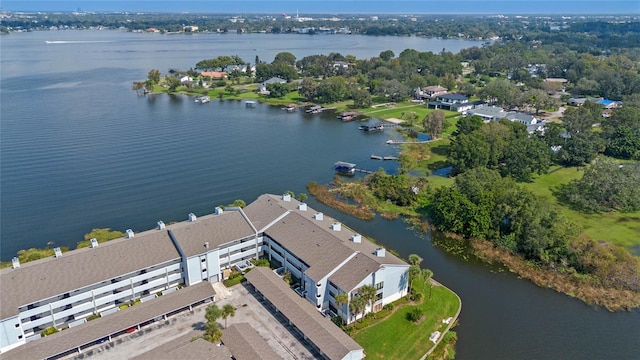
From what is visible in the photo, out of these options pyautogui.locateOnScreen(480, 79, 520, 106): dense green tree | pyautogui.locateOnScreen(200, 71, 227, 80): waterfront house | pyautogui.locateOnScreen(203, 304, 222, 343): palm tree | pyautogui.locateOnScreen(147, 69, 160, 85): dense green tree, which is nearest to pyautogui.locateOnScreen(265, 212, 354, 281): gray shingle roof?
pyautogui.locateOnScreen(203, 304, 222, 343): palm tree

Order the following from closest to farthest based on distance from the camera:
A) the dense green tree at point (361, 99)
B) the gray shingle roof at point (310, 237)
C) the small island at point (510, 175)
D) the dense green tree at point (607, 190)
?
the gray shingle roof at point (310, 237) → the small island at point (510, 175) → the dense green tree at point (607, 190) → the dense green tree at point (361, 99)

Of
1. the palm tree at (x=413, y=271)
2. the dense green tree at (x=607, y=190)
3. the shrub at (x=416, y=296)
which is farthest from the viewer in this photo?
the dense green tree at (x=607, y=190)

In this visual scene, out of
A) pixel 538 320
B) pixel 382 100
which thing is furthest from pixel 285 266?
pixel 382 100

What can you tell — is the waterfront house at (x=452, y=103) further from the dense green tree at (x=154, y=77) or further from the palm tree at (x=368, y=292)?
the palm tree at (x=368, y=292)

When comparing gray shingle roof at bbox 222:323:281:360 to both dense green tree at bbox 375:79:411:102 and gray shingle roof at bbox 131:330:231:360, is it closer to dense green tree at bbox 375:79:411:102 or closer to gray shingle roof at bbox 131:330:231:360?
gray shingle roof at bbox 131:330:231:360

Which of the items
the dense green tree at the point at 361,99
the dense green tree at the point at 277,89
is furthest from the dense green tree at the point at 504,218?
the dense green tree at the point at 277,89

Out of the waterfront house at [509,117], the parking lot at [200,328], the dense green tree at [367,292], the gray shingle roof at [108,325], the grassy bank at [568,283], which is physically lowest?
the grassy bank at [568,283]

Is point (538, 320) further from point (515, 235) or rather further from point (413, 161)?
point (413, 161)
